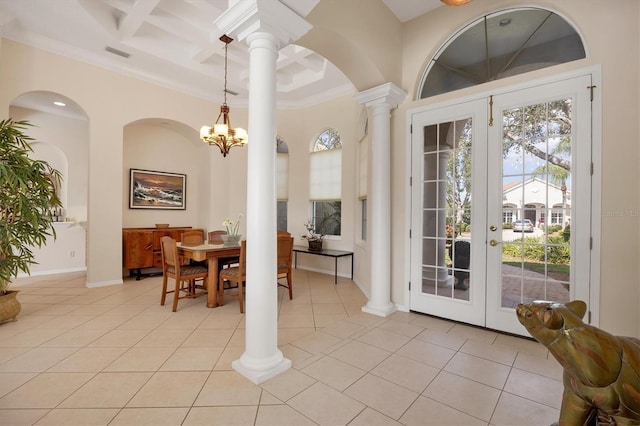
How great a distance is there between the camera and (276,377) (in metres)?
2.20

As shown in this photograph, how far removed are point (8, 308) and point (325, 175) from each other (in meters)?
4.68

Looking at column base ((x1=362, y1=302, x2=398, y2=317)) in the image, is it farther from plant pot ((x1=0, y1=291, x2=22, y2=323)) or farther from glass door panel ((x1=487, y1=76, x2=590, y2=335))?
plant pot ((x1=0, y1=291, x2=22, y2=323))

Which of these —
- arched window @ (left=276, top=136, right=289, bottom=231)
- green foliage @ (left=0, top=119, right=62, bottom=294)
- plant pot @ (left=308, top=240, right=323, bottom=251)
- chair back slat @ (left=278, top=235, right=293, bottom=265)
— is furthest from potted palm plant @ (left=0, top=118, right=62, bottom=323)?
arched window @ (left=276, top=136, right=289, bottom=231)

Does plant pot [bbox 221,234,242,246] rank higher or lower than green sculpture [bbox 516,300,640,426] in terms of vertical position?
higher

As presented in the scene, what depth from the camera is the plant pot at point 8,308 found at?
3.14 meters

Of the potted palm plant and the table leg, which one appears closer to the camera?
the potted palm plant

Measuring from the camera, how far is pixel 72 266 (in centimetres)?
592

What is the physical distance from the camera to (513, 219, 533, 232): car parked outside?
287 centimetres

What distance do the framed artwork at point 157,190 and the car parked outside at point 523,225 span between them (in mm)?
5925

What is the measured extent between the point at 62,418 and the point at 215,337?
125cm

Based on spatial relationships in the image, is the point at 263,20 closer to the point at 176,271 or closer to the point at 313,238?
the point at 176,271

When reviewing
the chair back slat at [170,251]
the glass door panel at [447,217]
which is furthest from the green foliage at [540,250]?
the chair back slat at [170,251]

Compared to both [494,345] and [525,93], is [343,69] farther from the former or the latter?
[494,345]

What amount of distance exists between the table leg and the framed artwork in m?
3.01
